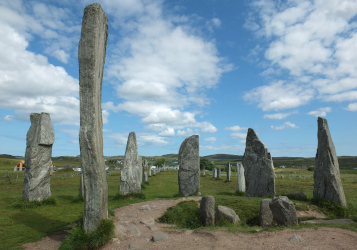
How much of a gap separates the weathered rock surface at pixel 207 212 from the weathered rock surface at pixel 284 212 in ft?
A: 6.50

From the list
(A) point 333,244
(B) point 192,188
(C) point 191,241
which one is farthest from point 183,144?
(A) point 333,244

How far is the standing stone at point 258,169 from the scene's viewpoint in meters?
14.4

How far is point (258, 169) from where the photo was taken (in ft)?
48.8

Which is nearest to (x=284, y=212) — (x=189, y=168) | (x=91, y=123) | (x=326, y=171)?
(x=326, y=171)

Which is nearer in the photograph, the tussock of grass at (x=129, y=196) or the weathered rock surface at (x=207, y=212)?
the weathered rock surface at (x=207, y=212)

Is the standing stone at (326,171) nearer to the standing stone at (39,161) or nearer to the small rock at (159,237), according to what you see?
the small rock at (159,237)

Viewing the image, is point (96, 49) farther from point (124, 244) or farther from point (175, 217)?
point (175, 217)

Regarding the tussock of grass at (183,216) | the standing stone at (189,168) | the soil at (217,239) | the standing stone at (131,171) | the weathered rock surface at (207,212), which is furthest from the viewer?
the standing stone at (131,171)

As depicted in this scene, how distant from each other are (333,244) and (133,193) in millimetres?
10565

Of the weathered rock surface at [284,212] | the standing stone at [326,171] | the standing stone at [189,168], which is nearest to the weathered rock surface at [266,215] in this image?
the weathered rock surface at [284,212]

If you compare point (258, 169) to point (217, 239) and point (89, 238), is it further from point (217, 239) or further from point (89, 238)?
point (89, 238)

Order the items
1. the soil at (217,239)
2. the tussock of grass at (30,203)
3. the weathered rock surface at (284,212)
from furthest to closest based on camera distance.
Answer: the tussock of grass at (30,203) → the weathered rock surface at (284,212) → the soil at (217,239)

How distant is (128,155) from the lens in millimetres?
Result: 15281

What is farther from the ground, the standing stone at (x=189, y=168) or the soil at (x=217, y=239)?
the standing stone at (x=189, y=168)
